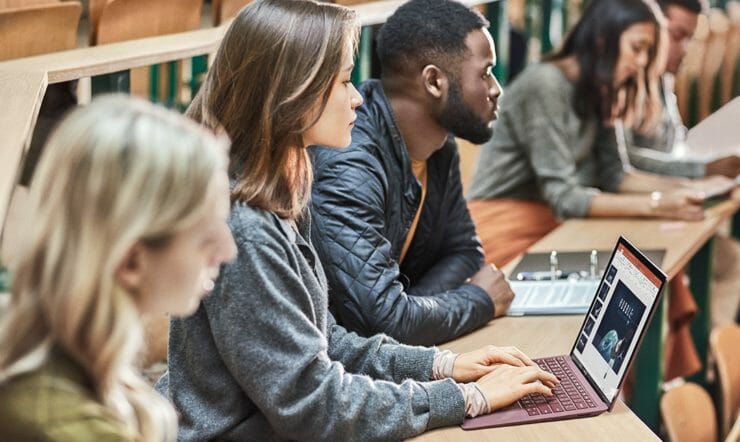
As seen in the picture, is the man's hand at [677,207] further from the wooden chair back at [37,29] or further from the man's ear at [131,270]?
the man's ear at [131,270]

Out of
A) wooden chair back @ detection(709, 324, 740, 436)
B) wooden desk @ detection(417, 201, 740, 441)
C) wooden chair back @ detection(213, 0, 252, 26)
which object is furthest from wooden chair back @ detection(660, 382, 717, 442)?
wooden chair back @ detection(213, 0, 252, 26)

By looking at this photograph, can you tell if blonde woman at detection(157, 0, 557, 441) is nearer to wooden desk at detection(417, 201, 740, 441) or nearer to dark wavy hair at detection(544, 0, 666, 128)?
wooden desk at detection(417, 201, 740, 441)

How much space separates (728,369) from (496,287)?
3.05ft

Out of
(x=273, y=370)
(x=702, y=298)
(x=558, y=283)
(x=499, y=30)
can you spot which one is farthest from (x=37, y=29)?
(x=702, y=298)

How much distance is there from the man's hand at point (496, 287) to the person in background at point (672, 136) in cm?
193

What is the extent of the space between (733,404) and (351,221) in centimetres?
135

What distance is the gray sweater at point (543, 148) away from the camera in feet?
12.8

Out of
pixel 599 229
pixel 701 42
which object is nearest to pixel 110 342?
pixel 599 229

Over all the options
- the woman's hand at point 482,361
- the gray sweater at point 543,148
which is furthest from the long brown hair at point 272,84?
the gray sweater at point 543,148

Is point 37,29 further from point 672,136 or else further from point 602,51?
point 672,136

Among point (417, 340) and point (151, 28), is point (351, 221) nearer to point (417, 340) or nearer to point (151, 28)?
point (417, 340)

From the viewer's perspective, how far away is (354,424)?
76.0 inches

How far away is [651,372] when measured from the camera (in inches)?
139

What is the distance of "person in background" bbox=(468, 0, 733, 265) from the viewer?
12.7ft
